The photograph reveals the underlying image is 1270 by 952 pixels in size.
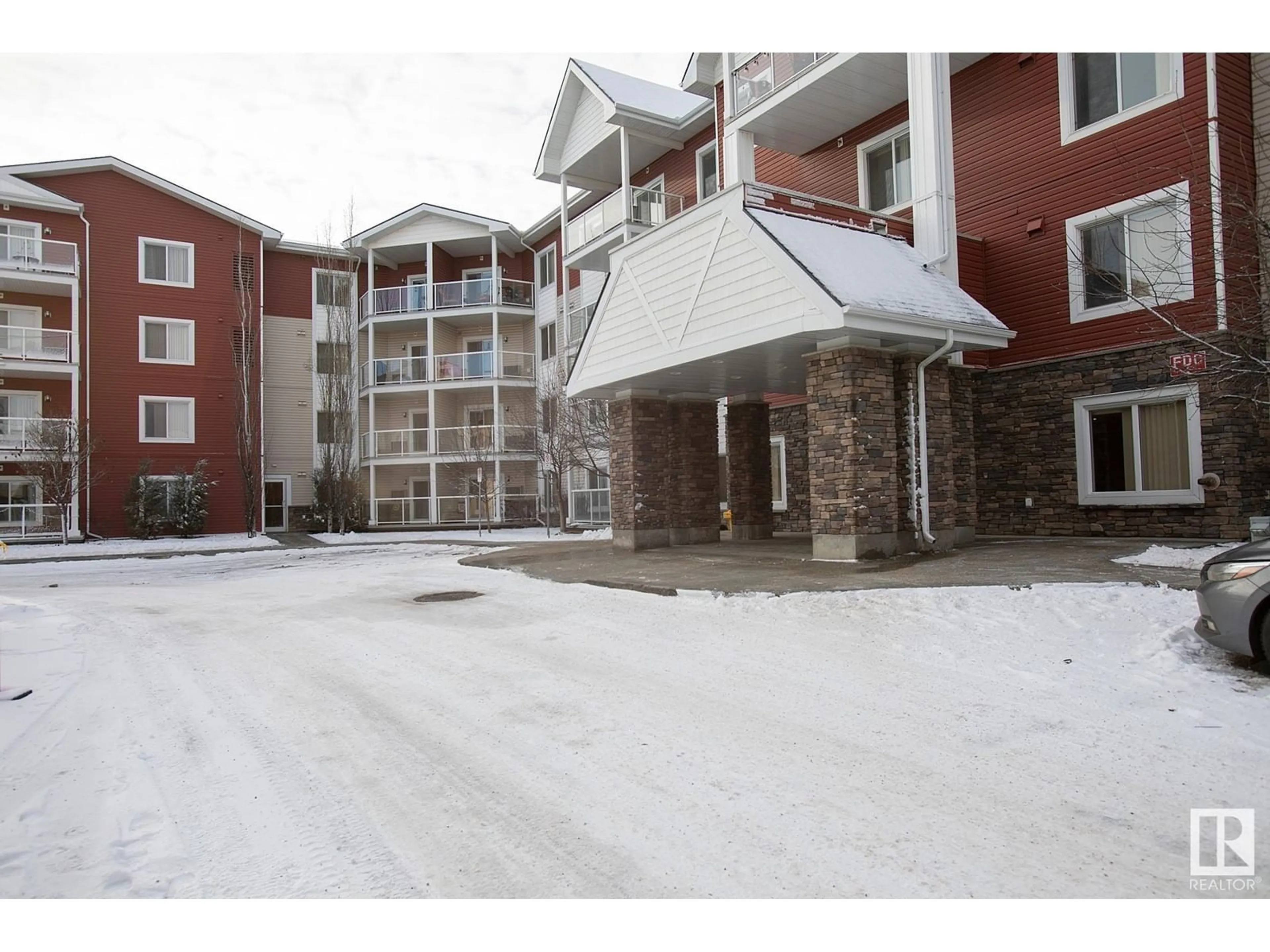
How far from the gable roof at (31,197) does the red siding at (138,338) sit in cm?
67

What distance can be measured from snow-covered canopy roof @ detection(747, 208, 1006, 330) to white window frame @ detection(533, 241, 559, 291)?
19319 millimetres

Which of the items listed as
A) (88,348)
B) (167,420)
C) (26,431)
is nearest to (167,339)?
(88,348)

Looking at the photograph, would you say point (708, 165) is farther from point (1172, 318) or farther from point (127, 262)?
point (127, 262)

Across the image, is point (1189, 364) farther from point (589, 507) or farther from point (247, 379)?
point (247, 379)

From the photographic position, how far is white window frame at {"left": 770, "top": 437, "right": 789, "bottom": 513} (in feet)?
60.4

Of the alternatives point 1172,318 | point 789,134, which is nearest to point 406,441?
point 789,134

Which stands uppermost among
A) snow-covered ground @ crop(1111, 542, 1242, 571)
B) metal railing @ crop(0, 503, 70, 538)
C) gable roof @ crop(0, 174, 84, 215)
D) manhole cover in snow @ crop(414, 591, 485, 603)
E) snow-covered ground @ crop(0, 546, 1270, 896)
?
gable roof @ crop(0, 174, 84, 215)

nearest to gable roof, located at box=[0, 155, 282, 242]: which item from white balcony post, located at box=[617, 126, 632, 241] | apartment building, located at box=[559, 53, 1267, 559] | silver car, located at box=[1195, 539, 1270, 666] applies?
white balcony post, located at box=[617, 126, 632, 241]

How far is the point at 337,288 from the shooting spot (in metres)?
31.2

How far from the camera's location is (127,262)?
91.9 feet

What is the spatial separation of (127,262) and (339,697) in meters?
28.0

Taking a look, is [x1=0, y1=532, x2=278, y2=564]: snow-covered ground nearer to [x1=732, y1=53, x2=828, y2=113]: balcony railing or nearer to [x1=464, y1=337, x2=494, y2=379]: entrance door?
[x1=464, y1=337, x2=494, y2=379]: entrance door

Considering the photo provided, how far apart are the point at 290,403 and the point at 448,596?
937 inches

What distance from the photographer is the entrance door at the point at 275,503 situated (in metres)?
31.1
